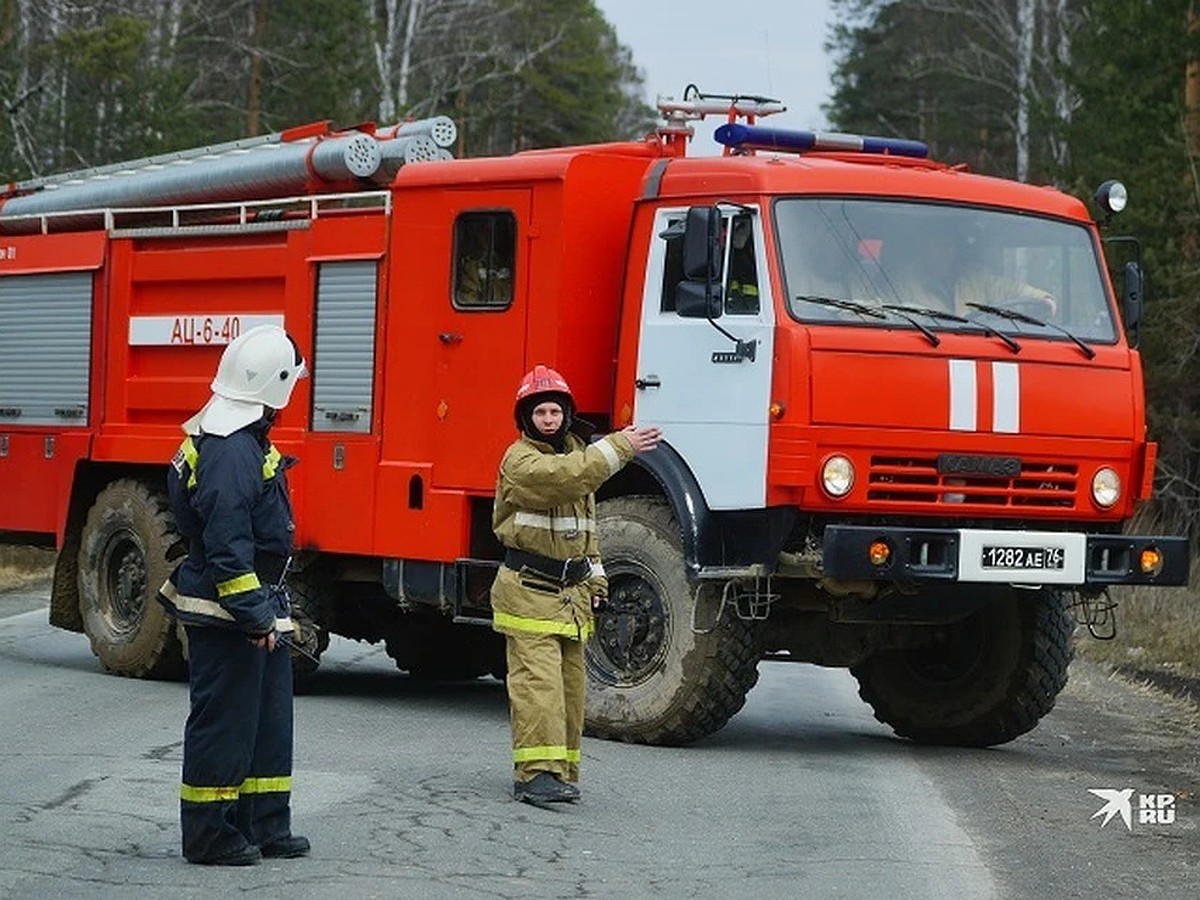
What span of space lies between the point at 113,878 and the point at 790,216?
5.39 m

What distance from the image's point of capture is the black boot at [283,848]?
8.56 metres

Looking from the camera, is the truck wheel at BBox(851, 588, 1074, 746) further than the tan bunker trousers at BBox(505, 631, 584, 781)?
Yes

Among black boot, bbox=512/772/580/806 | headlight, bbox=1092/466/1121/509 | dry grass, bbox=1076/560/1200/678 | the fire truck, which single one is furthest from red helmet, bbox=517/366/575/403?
dry grass, bbox=1076/560/1200/678

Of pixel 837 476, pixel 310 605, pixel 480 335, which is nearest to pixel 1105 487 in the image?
pixel 837 476

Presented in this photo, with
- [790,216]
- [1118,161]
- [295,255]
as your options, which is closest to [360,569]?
[295,255]

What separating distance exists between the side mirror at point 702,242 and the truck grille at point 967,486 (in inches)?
48.0

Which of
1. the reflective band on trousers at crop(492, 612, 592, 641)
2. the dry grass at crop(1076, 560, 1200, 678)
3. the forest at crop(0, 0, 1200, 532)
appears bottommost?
the dry grass at crop(1076, 560, 1200, 678)

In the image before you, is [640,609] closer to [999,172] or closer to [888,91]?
[999,172]

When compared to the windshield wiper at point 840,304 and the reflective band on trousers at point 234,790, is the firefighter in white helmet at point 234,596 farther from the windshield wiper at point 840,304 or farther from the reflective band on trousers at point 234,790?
the windshield wiper at point 840,304

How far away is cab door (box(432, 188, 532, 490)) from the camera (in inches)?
513

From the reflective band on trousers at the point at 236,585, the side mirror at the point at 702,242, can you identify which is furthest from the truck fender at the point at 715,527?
the reflective band on trousers at the point at 236,585

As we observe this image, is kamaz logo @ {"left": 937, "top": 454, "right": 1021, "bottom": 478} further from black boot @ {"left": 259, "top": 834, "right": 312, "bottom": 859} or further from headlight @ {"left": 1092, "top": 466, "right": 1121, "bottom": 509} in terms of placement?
black boot @ {"left": 259, "top": 834, "right": 312, "bottom": 859}

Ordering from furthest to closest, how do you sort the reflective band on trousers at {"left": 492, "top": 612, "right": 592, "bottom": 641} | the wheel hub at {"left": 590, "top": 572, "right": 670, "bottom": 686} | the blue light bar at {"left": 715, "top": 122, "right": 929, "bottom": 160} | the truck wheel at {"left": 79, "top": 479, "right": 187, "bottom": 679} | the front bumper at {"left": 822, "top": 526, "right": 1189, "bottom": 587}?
the truck wheel at {"left": 79, "top": 479, "right": 187, "bottom": 679} → the blue light bar at {"left": 715, "top": 122, "right": 929, "bottom": 160} → the wheel hub at {"left": 590, "top": 572, "right": 670, "bottom": 686} → the front bumper at {"left": 822, "top": 526, "right": 1189, "bottom": 587} → the reflective band on trousers at {"left": 492, "top": 612, "right": 592, "bottom": 641}

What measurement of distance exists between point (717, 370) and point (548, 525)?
2.05m
